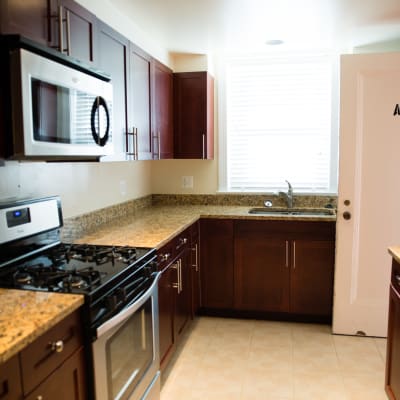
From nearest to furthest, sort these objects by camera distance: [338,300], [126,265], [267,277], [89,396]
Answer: [89,396]
[126,265]
[338,300]
[267,277]

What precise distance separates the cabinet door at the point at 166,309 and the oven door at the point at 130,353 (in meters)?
0.21

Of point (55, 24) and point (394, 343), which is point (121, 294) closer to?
point (55, 24)

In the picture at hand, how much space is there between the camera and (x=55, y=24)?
177 cm

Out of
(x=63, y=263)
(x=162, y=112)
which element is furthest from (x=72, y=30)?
(x=162, y=112)

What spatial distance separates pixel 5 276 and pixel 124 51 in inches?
59.2

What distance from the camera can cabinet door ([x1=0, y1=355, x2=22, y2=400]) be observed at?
1105mm

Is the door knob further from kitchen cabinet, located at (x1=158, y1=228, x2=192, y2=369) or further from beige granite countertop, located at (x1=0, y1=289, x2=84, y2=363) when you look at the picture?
beige granite countertop, located at (x1=0, y1=289, x2=84, y2=363)

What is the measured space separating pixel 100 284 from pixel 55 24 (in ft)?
3.60

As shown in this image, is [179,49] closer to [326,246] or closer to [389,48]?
[389,48]

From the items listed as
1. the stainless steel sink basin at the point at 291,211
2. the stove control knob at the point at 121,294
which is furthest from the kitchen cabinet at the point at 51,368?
the stainless steel sink basin at the point at 291,211

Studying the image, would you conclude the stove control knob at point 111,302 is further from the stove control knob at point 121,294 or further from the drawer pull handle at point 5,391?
the drawer pull handle at point 5,391

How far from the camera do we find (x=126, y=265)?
74.2 inches

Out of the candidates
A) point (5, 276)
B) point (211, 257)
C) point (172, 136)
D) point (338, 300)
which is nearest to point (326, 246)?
point (338, 300)

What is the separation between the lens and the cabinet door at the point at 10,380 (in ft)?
3.63
